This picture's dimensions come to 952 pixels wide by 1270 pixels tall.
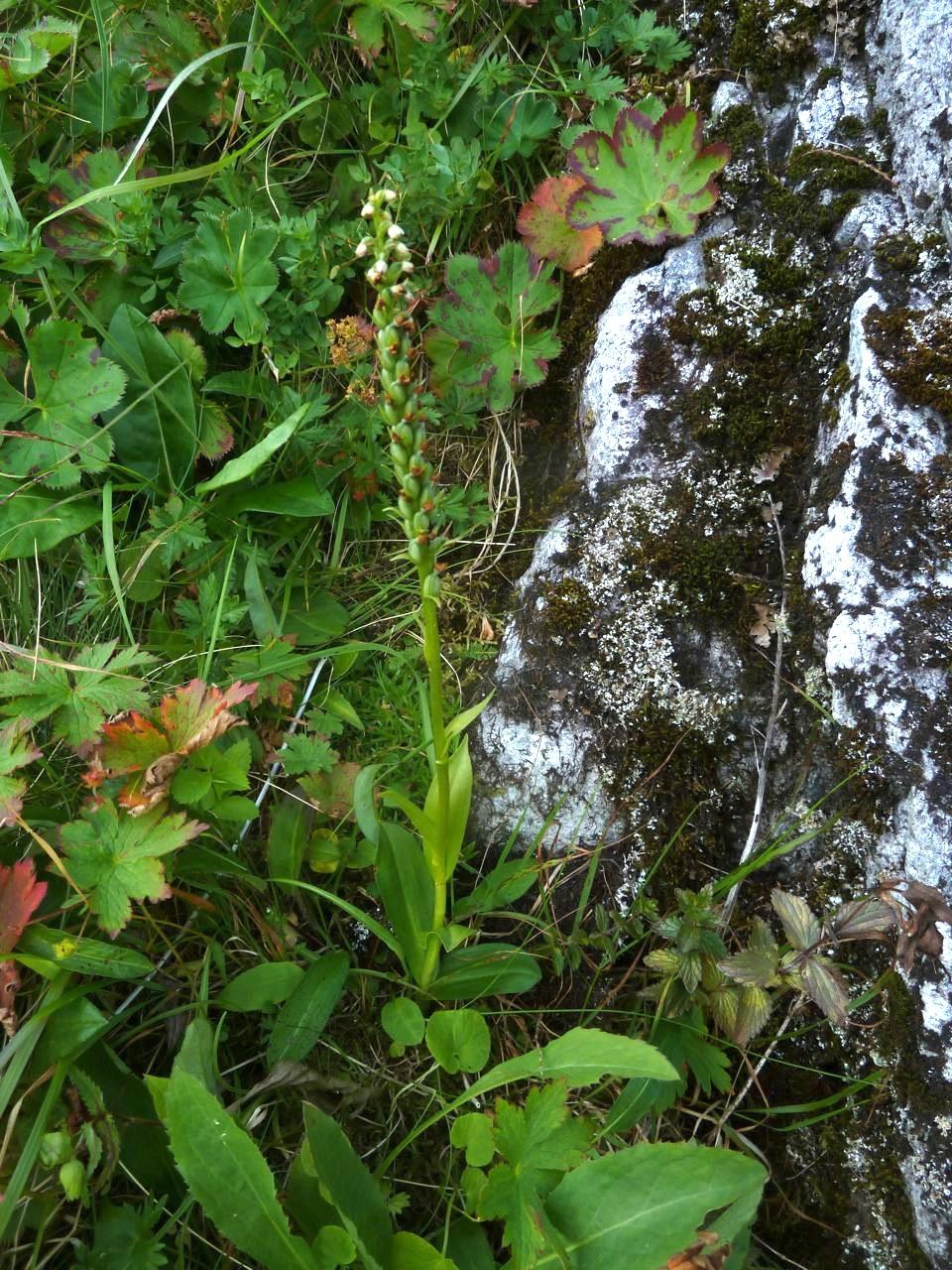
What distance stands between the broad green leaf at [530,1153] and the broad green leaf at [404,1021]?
0.99ft

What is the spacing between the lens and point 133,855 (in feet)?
6.22

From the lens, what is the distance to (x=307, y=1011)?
6.48 feet

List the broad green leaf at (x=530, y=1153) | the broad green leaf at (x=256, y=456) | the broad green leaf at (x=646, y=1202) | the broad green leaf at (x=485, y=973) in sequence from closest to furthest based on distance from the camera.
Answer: the broad green leaf at (x=646, y=1202) < the broad green leaf at (x=530, y=1153) < the broad green leaf at (x=485, y=973) < the broad green leaf at (x=256, y=456)

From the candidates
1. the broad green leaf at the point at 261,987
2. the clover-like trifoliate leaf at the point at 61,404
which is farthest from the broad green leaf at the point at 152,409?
the broad green leaf at the point at 261,987

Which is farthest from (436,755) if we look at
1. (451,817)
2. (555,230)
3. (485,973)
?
(555,230)

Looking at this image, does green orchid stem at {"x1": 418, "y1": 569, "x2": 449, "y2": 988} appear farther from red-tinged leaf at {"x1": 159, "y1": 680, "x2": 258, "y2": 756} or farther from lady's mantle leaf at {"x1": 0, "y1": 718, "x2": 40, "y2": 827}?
lady's mantle leaf at {"x1": 0, "y1": 718, "x2": 40, "y2": 827}

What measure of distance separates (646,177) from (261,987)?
7.75 feet

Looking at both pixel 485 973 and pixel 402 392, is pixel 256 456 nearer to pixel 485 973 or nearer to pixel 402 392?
pixel 402 392

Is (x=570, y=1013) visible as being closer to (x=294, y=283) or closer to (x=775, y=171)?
(x=294, y=283)

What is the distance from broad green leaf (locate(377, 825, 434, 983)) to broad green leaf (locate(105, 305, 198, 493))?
47.9 inches

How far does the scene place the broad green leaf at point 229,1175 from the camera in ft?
5.25

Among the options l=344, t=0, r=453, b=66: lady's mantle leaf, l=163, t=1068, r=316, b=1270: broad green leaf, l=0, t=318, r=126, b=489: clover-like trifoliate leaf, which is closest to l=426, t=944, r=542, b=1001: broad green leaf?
l=163, t=1068, r=316, b=1270: broad green leaf

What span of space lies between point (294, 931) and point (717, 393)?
174 centimetres

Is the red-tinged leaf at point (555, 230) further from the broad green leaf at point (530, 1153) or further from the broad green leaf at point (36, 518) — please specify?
the broad green leaf at point (530, 1153)
